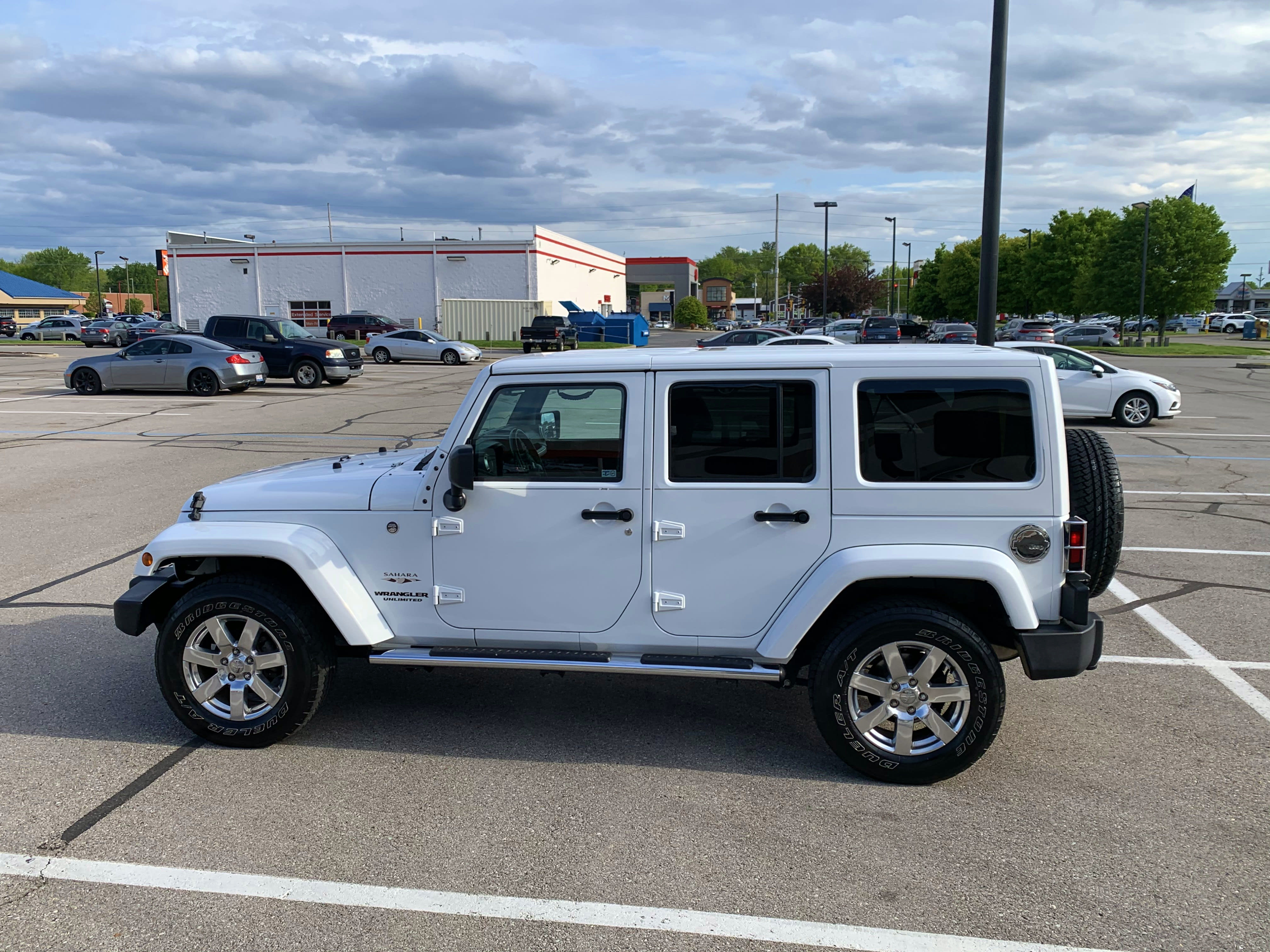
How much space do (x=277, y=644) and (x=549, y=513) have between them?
1.40 meters

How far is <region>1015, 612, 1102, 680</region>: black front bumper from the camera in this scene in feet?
13.2

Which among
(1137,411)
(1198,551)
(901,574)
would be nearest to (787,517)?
(901,574)

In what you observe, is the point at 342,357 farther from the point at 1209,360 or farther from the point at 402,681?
the point at 1209,360

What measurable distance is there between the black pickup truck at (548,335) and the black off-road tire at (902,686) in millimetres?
38090

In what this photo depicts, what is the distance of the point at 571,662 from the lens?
430 cm

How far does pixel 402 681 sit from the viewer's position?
5.45 metres

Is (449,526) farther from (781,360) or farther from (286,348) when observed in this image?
(286,348)

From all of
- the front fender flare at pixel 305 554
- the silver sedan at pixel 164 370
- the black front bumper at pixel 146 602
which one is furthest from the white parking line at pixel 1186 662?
the silver sedan at pixel 164 370

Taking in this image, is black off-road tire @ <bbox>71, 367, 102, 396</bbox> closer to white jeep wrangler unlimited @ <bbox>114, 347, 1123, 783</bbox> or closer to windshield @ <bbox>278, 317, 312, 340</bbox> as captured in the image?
windshield @ <bbox>278, 317, 312, 340</bbox>

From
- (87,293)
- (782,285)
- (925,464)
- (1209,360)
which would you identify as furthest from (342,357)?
(782,285)

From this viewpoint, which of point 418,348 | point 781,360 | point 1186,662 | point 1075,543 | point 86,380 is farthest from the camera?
point 418,348

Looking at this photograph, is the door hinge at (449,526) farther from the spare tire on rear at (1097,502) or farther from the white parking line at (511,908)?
the spare tire on rear at (1097,502)

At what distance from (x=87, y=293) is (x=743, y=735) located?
527 feet

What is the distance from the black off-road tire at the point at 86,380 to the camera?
74.3 feet
